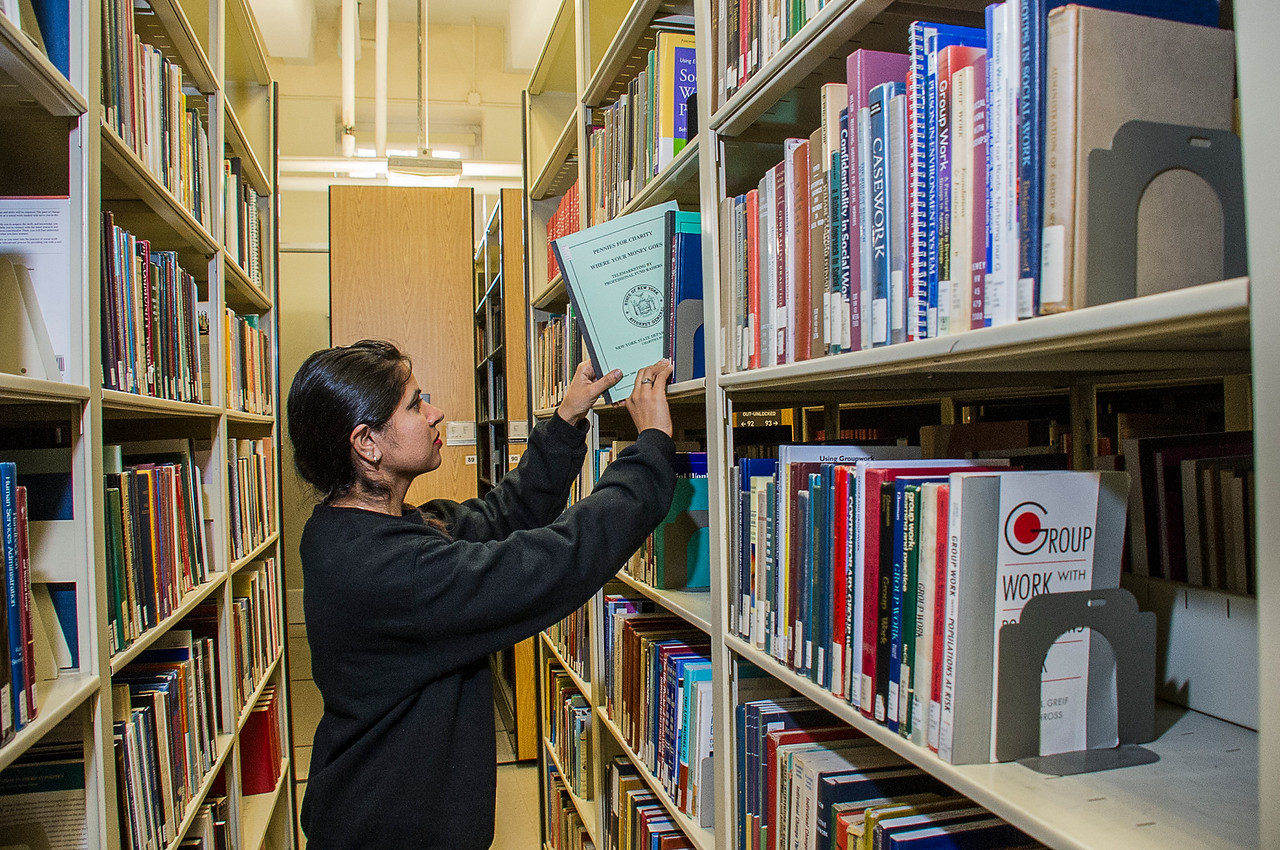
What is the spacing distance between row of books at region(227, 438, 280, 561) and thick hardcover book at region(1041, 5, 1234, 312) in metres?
2.11

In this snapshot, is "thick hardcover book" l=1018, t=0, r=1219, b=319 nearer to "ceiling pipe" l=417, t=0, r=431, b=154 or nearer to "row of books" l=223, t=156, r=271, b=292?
"row of books" l=223, t=156, r=271, b=292

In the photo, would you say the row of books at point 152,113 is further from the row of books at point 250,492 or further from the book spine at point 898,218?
the book spine at point 898,218

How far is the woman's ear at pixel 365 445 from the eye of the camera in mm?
1354

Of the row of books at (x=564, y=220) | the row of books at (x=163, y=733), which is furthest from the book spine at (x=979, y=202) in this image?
the row of books at (x=564, y=220)

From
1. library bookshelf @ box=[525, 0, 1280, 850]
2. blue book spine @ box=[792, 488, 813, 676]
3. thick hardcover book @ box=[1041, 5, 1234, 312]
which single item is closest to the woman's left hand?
library bookshelf @ box=[525, 0, 1280, 850]

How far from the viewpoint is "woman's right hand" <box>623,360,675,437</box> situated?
1.34 metres

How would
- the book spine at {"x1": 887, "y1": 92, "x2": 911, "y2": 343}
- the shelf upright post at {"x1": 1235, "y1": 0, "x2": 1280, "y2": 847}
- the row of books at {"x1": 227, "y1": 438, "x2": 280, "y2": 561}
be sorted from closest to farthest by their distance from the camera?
the shelf upright post at {"x1": 1235, "y1": 0, "x2": 1280, "y2": 847} < the book spine at {"x1": 887, "y1": 92, "x2": 911, "y2": 343} < the row of books at {"x1": 227, "y1": 438, "x2": 280, "y2": 561}

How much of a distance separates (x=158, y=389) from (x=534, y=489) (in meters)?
0.76

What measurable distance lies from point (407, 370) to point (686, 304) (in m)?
0.52

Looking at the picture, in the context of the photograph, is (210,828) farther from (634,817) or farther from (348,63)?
(348,63)

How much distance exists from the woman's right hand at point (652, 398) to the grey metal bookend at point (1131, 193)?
814 millimetres

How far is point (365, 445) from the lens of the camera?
4.48ft

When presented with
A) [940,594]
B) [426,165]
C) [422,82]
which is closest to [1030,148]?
[940,594]

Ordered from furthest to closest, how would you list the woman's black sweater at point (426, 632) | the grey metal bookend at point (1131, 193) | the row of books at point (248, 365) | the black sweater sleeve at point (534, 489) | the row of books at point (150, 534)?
the row of books at point (248, 365), the black sweater sleeve at point (534, 489), the row of books at point (150, 534), the woman's black sweater at point (426, 632), the grey metal bookend at point (1131, 193)
